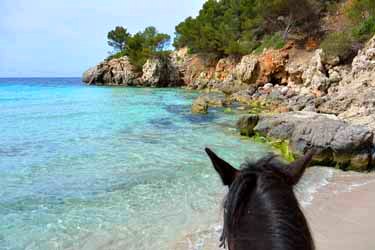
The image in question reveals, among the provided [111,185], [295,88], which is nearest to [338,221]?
[111,185]

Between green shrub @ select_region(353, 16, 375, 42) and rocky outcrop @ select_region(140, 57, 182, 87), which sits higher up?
green shrub @ select_region(353, 16, 375, 42)

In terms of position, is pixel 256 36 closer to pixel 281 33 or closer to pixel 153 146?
pixel 281 33

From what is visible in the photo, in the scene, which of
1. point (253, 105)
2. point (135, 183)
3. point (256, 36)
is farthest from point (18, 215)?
point (256, 36)

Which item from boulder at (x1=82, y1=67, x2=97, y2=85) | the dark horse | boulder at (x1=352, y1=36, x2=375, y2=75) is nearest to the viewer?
the dark horse

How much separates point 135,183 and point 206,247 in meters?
3.51

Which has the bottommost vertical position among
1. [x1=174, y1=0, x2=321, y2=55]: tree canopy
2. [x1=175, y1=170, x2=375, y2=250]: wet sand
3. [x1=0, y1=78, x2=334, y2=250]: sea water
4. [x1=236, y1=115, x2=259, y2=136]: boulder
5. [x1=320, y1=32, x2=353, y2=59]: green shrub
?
[x1=0, y1=78, x2=334, y2=250]: sea water

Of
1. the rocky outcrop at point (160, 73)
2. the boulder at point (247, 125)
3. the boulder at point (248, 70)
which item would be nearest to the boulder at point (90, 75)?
the rocky outcrop at point (160, 73)

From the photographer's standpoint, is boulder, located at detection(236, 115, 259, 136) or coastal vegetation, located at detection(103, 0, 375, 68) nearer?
boulder, located at detection(236, 115, 259, 136)

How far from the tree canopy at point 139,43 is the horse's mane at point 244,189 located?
51.9 m

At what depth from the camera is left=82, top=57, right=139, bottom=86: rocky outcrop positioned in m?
55.3

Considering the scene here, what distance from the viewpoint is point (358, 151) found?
30.0 feet

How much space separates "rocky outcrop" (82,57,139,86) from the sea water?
3949cm

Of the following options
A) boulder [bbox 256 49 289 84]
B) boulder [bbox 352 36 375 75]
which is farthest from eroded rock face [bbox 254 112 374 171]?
boulder [bbox 256 49 289 84]

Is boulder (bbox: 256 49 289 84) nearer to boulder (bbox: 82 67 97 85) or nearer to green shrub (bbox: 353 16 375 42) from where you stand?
green shrub (bbox: 353 16 375 42)
